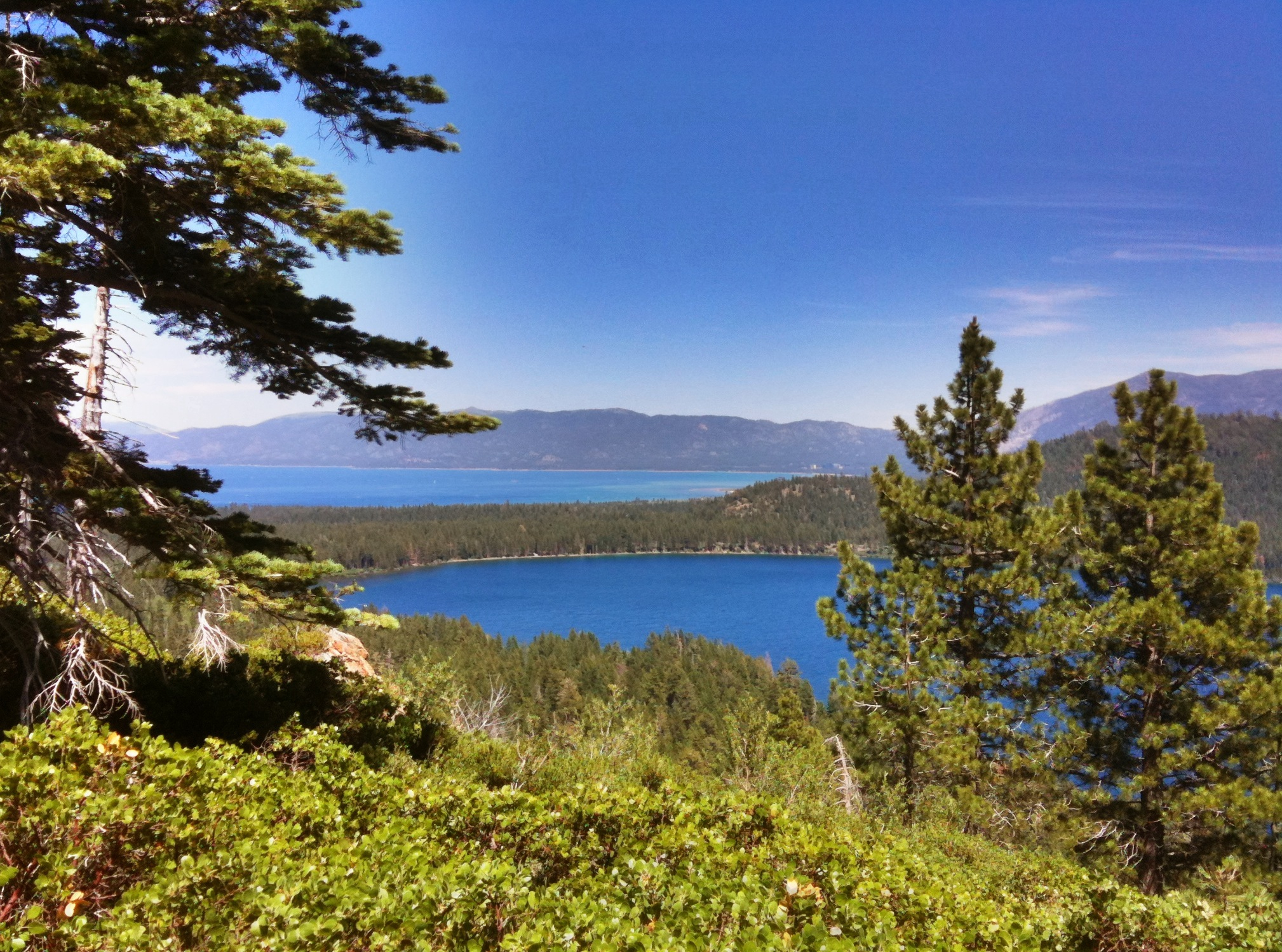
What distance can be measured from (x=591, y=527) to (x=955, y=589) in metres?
137

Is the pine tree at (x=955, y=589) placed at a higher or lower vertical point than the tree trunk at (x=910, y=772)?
higher

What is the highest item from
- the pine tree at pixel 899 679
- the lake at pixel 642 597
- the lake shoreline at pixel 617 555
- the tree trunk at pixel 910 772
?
the pine tree at pixel 899 679

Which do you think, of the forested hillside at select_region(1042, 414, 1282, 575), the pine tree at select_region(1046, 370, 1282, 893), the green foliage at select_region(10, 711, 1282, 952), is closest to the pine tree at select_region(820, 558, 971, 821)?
the pine tree at select_region(1046, 370, 1282, 893)

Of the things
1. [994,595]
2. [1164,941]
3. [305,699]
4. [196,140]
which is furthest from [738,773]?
[196,140]

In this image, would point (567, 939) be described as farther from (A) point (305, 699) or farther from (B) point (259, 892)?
(A) point (305, 699)

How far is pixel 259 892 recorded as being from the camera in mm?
2633

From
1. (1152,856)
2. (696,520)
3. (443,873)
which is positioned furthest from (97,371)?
(696,520)

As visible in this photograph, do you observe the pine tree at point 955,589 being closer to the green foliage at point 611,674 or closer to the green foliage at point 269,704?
the green foliage at point 269,704

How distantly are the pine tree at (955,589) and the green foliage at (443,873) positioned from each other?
23.0 feet

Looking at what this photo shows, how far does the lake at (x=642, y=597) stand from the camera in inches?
3068

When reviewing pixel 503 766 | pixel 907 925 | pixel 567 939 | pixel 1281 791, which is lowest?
pixel 1281 791

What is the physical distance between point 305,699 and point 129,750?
13.7 ft

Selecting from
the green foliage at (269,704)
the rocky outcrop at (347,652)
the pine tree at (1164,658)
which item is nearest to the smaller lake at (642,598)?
the pine tree at (1164,658)

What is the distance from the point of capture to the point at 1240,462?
15150cm
